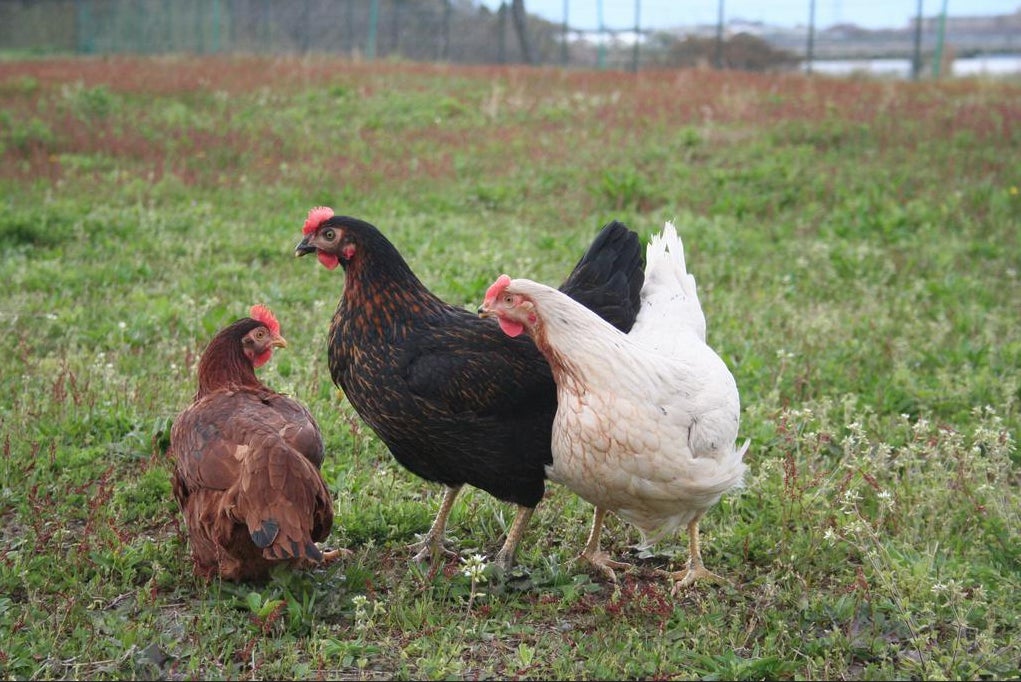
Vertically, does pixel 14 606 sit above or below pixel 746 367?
below

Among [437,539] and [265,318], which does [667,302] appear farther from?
[265,318]

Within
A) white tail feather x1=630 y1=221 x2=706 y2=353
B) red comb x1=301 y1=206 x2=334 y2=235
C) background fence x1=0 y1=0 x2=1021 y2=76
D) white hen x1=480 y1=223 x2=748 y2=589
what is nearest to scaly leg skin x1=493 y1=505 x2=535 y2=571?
white hen x1=480 y1=223 x2=748 y2=589

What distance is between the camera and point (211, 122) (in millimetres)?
14484

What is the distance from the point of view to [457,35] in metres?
29.0

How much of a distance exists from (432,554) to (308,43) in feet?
95.0

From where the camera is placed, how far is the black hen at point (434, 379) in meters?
3.96

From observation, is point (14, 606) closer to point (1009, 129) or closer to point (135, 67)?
point (1009, 129)

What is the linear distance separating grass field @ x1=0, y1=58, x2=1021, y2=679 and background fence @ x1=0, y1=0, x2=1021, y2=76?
39.0 feet

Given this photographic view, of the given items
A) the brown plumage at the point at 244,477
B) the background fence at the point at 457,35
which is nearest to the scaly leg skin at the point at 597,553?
the brown plumage at the point at 244,477

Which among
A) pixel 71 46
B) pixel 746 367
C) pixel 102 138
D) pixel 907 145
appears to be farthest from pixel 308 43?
pixel 746 367

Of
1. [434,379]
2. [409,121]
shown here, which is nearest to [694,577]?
[434,379]

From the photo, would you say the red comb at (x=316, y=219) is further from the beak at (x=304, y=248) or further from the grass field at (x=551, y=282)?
the grass field at (x=551, y=282)

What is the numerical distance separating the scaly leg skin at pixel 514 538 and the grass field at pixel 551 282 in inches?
3.9

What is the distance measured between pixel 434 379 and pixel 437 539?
34.4 inches
